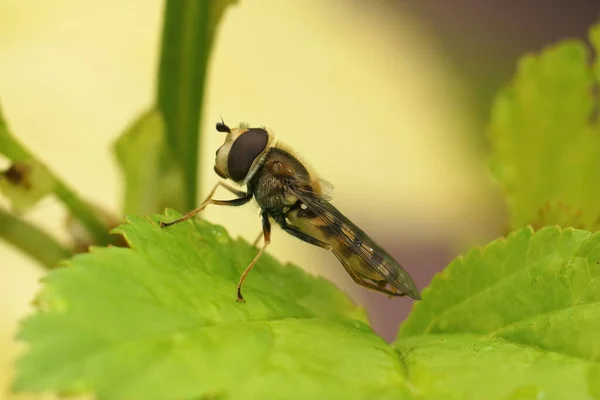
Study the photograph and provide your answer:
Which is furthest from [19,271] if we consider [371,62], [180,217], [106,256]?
[371,62]

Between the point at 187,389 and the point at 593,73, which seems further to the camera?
the point at 593,73

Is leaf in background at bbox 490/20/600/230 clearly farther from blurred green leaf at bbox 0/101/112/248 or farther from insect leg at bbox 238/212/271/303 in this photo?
blurred green leaf at bbox 0/101/112/248

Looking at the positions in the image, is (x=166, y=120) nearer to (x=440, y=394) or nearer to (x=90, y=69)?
(x=440, y=394)

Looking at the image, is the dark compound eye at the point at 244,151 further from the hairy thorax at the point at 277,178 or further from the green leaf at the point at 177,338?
the green leaf at the point at 177,338

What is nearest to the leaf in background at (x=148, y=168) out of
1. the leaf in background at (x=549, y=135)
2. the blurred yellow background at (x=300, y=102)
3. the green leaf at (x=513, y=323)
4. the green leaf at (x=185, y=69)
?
the green leaf at (x=185, y=69)

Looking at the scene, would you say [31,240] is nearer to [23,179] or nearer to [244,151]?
[23,179]

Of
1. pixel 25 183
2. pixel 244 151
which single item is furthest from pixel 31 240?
pixel 244 151

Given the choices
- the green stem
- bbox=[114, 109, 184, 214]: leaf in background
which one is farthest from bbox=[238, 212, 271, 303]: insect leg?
the green stem

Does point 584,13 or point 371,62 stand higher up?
point 584,13
